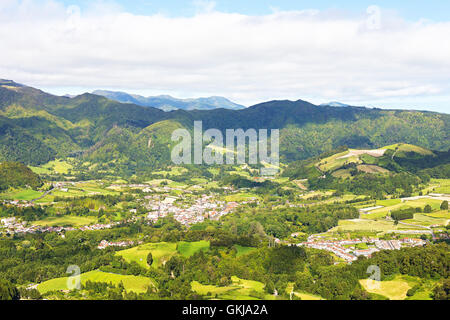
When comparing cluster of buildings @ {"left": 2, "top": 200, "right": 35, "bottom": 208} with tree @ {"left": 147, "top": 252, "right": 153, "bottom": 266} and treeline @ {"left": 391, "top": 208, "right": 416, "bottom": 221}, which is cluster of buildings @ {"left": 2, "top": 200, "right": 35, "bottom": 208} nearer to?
tree @ {"left": 147, "top": 252, "right": 153, "bottom": 266}

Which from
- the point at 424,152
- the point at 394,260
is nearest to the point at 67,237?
the point at 394,260

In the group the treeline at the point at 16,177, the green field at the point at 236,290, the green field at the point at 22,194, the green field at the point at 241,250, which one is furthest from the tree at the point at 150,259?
the treeline at the point at 16,177

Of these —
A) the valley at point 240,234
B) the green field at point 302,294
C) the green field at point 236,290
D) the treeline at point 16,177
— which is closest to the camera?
the green field at point 236,290

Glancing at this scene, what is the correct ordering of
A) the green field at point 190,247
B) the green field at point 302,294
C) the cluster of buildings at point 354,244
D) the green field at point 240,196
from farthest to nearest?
the green field at point 240,196, the cluster of buildings at point 354,244, the green field at point 190,247, the green field at point 302,294

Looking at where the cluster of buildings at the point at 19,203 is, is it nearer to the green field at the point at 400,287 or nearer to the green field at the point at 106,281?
the green field at the point at 106,281

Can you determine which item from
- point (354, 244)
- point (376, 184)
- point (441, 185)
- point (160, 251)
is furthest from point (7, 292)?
point (441, 185)
